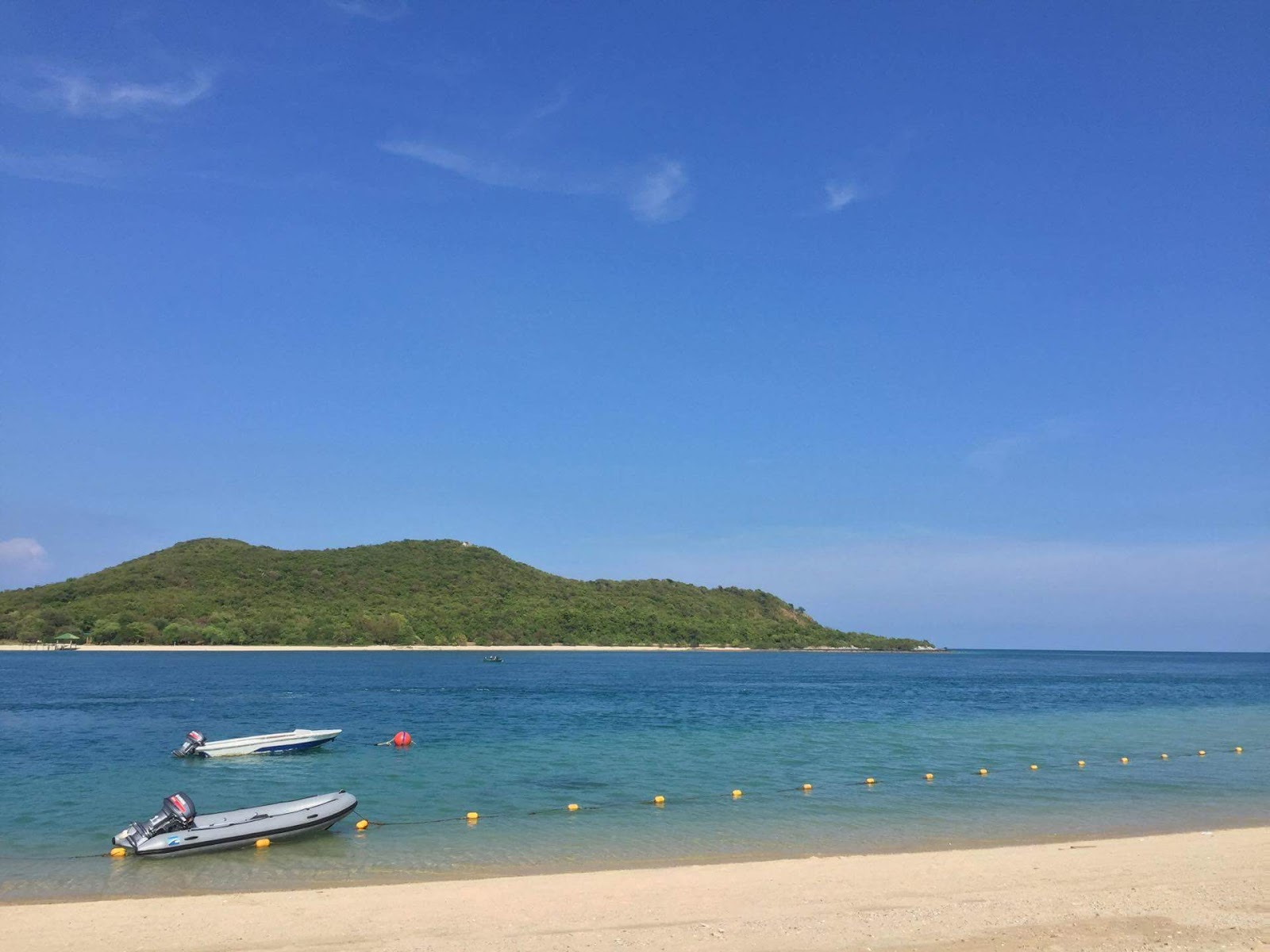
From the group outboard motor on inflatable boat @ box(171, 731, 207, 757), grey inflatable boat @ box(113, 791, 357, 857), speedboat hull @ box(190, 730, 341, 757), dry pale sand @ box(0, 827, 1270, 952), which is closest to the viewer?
dry pale sand @ box(0, 827, 1270, 952)

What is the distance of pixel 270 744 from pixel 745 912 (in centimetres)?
2478

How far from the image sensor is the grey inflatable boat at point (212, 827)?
17.7 m

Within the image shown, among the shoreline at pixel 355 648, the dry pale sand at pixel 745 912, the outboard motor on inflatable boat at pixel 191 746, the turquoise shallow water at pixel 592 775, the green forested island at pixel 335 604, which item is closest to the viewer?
the dry pale sand at pixel 745 912

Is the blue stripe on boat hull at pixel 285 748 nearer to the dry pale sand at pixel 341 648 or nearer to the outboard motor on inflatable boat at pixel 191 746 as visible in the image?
the outboard motor on inflatable boat at pixel 191 746

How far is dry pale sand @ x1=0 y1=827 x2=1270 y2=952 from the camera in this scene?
1179 centimetres

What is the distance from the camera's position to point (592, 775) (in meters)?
27.7

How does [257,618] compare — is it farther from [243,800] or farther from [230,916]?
[230,916]

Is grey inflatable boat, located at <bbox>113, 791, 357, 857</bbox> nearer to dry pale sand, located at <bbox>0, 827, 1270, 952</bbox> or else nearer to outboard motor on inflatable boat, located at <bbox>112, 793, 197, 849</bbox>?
outboard motor on inflatable boat, located at <bbox>112, 793, 197, 849</bbox>

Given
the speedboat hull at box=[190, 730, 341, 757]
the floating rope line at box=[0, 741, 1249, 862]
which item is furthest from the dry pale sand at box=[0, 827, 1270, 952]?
the speedboat hull at box=[190, 730, 341, 757]

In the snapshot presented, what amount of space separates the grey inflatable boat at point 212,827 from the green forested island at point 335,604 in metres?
113

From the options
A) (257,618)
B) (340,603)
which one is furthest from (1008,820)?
(340,603)

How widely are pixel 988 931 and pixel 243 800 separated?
19.4m

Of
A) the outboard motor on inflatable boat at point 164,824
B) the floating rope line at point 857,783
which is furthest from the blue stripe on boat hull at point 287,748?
the outboard motor on inflatable boat at point 164,824

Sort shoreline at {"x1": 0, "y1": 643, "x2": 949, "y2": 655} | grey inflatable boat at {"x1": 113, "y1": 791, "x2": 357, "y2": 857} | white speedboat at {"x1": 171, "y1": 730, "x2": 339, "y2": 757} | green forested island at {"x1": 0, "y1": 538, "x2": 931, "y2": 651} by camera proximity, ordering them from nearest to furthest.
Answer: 1. grey inflatable boat at {"x1": 113, "y1": 791, "x2": 357, "y2": 857}
2. white speedboat at {"x1": 171, "y1": 730, "x2": 339, "y2": 757}
3. shoreline at {"x1": 0, "y1": 643, "x2": 949, "y2": 655}
4. green forested island at {"x1": 0, "y1": 538, "x2": 931, "y2": 651}
